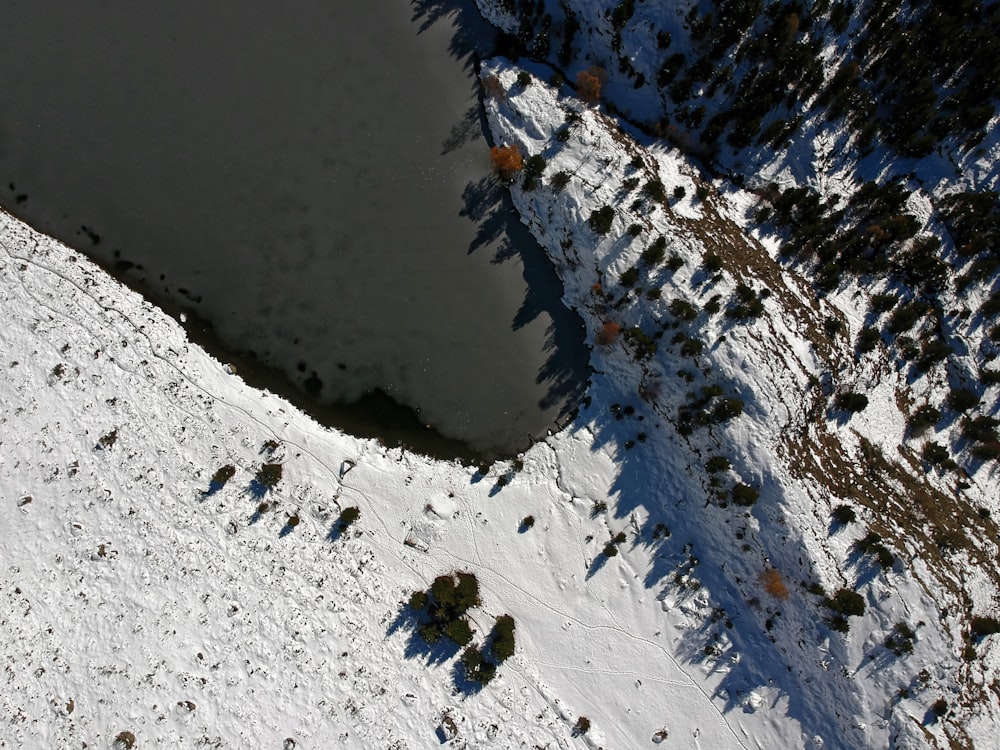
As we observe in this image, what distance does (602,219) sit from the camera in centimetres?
2170

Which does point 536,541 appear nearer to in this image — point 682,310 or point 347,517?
point 347,517

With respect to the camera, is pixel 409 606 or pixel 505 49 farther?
pixel 505 49

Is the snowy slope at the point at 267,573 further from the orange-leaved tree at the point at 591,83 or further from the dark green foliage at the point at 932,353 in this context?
the orange-leaved tree at the point at 591,83

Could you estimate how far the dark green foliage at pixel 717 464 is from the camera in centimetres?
2061

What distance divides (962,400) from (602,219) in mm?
17240

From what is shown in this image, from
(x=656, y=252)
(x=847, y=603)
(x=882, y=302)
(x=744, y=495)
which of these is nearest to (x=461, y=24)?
(x=656, y=252)

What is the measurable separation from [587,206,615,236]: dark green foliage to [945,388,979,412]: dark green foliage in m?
16.6

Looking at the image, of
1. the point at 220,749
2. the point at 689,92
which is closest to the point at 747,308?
the point at 689,92

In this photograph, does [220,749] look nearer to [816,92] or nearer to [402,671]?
[402,671]

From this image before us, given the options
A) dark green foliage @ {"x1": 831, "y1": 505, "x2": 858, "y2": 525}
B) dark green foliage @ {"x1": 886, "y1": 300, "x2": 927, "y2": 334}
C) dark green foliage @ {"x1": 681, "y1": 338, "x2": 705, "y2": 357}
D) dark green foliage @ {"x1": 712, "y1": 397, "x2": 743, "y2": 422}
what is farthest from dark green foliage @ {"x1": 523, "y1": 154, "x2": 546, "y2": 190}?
dark green foliage @ {"x1": 831, "y1": 505, "x2": 858, "y2": 525}

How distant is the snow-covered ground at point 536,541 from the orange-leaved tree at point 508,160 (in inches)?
20.5

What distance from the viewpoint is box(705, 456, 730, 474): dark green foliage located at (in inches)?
811

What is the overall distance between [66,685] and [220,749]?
22.0 ft

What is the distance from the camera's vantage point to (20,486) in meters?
20.9
